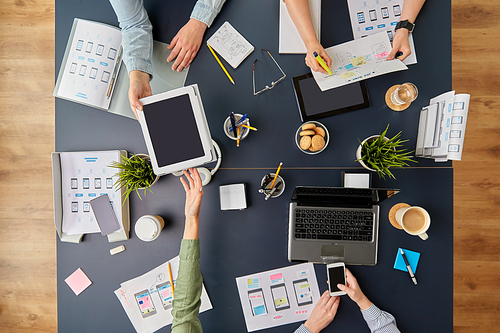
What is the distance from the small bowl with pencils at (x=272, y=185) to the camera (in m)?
1.15

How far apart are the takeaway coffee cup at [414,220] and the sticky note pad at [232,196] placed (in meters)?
0.67

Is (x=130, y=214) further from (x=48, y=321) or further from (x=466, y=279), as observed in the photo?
(x=466, y=279)

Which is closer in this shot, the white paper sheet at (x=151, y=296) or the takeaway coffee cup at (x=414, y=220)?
the takeaway coffee cup at (x=414, y=220)

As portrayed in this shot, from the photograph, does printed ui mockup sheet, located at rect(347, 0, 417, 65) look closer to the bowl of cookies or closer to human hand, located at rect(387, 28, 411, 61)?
human hand, located at rect(387, 28, 411, 61)

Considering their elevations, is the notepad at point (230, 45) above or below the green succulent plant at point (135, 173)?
above

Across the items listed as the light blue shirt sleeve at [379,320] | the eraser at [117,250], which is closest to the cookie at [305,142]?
the light blue shirt sleeve at [379,320]

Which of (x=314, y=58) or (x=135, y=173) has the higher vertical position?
(x=314, y=58)

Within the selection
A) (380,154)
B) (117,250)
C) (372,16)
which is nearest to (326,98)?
(380,154)

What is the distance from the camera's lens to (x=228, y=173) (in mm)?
1196

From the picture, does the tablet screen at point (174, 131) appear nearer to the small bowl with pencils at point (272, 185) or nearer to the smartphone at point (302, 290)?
the small bowl with pencils at point (272, 185)

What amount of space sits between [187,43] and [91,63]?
0.46 metres

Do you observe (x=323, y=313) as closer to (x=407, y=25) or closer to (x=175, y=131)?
(x=175, y=131)

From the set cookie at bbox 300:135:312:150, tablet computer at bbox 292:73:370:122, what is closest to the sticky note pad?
cookie at bbox 300:135:312:150

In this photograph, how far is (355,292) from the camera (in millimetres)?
1099
